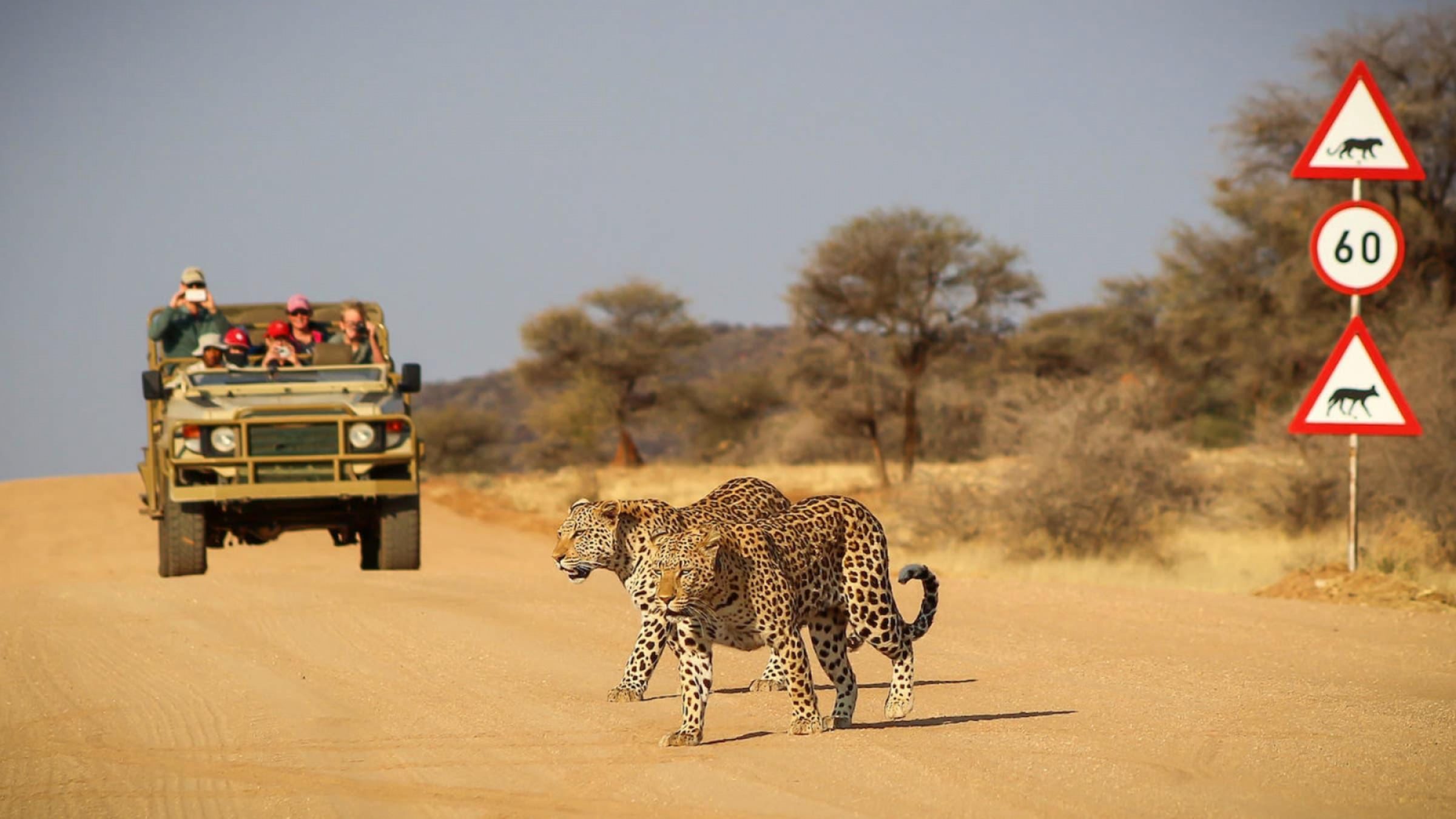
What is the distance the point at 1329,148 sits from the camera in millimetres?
13078

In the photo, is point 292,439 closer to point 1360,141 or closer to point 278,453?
point 278,453

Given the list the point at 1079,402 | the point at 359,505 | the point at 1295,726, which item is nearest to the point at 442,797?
the point at 1295,726

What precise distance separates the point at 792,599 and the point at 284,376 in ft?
30.0

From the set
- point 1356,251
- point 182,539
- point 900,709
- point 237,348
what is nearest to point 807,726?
point 900,709

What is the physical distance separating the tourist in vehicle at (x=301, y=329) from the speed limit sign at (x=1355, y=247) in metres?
9.32

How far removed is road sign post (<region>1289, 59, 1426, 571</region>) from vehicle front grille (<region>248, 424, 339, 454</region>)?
817 centimetres

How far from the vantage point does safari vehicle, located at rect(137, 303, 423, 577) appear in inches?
555

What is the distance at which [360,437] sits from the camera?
14398mm

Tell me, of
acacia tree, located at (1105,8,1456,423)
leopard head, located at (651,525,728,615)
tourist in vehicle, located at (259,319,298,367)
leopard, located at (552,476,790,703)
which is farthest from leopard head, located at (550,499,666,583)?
acacia tree, located at (1105,8,1456,423)

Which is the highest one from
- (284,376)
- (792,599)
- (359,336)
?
(359,336)

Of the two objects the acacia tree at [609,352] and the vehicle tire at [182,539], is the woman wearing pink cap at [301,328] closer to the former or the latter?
the vehicle tire at [182,539]

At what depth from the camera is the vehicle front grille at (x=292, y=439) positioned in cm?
1422

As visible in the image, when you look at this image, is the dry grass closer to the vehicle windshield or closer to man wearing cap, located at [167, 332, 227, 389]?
the vehicle windshield

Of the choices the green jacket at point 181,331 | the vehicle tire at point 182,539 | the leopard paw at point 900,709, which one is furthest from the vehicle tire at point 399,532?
the leopard paw at point 900,709
